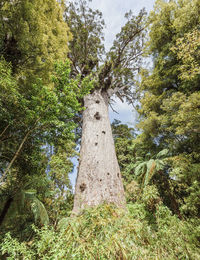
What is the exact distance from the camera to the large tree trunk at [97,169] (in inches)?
103

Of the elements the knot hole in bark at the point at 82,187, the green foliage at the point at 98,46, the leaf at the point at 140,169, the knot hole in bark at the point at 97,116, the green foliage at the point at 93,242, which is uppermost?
the green foliage at the point at 98,46

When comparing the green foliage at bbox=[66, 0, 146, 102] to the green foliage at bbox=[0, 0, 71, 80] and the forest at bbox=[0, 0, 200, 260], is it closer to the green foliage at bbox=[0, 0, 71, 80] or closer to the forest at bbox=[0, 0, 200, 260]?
the forest at bbox=[0, 0, 200, 260]

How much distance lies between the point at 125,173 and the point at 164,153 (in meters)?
3.05

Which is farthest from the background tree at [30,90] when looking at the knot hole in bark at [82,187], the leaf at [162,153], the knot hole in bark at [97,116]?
the leaf at [162,153]

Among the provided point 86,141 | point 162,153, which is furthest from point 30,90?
point 162,153

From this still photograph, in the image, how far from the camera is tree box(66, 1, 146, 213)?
292 centimetres

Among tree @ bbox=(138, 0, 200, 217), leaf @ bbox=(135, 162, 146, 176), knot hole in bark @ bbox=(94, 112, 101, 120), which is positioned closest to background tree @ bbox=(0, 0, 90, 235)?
knot hole in bark @ bbox=(94, 112, 101, 120)

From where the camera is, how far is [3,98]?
2.44 meters

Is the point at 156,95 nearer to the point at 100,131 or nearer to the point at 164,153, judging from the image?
the point at 164,153

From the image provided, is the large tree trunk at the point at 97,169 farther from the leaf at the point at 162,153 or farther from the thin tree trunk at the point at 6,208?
the leaf at the point at 162,153

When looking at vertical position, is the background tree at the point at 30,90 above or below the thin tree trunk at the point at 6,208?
above

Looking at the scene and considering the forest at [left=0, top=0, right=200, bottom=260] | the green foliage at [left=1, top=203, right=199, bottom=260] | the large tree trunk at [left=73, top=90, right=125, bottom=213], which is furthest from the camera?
the large tree trunk at [left=73, top=90, right=125, bottom=213]

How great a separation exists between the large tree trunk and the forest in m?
0.03

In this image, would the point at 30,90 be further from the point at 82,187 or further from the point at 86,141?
the point at 82,187
